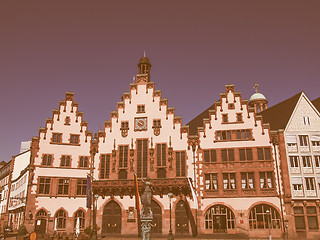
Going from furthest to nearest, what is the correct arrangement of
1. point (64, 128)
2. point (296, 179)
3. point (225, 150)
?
point (64, 128)
point (225, 150)
point (296, 179)

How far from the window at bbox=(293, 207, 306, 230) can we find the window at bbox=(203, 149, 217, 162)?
12.0 metres

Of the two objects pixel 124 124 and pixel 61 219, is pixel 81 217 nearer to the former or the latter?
pixel 61 219

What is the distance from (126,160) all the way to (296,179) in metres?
23.3

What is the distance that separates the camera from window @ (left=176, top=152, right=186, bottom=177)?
44.3m

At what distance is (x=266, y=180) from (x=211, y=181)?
23.7 feet

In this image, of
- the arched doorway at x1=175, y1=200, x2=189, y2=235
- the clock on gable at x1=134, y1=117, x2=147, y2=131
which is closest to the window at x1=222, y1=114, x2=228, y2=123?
the clock on gable at x1=134, y1=117, x2=147, y2=131

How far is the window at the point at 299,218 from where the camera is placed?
40062mm

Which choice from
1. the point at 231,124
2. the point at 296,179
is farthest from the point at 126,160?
the point at 296,179

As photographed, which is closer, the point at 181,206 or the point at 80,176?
the point at 181,206

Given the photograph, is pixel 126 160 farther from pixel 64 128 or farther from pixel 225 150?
pixel 225 150

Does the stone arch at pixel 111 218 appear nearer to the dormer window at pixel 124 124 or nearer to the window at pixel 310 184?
the dormer window at pixel 124 124

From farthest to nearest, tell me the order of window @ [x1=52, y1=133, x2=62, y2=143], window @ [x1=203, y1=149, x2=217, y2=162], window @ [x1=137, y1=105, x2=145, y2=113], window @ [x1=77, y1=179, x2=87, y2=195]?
1. window @ [x1=137, y1=105, x2=145, y2=113]
2. window @ [x1=52, y1=133, x2=62, y2=143]
3. window @ [x1=77, y1=179, x2=87, y2=195]
4. window @ [x1=203, y1=149, x2=217, y2=162]

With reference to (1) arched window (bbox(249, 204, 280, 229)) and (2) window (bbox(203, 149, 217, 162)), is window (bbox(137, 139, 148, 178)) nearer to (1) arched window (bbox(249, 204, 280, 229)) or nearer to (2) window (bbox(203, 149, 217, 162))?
(2) window (bbox(203, 149, 217, 162))

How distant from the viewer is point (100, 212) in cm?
4397
